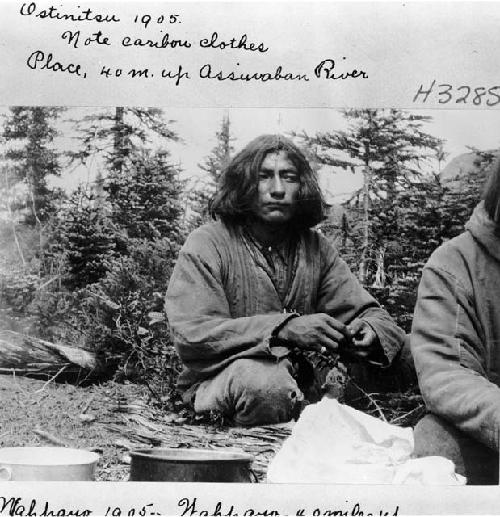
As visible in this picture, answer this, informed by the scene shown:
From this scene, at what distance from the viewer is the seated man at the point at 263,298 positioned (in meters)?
2.31

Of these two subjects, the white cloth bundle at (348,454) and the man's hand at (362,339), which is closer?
the white cloth bundle at (348,454)

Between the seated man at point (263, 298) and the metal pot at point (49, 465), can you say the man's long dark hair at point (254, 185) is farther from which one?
the metal pot at point (49, 465)

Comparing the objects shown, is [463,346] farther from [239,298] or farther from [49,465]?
[49,465]

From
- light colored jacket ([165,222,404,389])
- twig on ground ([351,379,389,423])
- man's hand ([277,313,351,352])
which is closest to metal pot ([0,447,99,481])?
light colored jacket ([165,222,404,389])

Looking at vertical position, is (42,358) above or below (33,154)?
below

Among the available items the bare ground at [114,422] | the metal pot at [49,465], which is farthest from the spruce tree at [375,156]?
the metal pot at [49,465]

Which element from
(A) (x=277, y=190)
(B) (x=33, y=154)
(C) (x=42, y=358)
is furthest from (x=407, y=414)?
(B) (x=33, y=154)

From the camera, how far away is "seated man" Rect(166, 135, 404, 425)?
231 centimetres

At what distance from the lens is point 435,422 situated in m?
2.23

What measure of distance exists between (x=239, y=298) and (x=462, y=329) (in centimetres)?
52

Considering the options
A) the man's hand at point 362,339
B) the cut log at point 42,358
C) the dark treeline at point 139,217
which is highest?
the dark treeline at point 139,217

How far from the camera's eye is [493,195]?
90.9 inches

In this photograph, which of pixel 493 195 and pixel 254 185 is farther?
pixel 254 185

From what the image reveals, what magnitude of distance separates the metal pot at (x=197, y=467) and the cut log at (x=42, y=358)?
0.29 m
